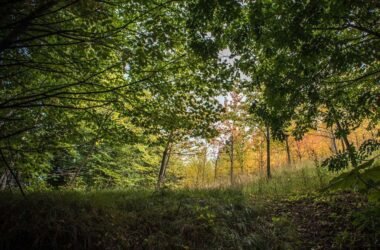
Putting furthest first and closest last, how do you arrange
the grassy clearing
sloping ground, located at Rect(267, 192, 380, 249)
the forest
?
sloping ground, located at Rect(267, 192, 380, 249)
the grassy clearing
the forest

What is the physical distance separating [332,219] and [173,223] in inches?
147

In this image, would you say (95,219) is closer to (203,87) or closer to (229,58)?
(203,87)

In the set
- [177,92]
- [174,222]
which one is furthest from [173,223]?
[177,92]

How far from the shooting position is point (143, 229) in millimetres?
4598

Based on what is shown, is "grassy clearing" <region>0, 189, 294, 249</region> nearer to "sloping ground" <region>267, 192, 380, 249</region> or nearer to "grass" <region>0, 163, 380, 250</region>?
"grass" <region>0, 163, 380, 250</region>

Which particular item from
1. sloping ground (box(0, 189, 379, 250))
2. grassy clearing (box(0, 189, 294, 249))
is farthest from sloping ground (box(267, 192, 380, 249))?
grassy clearing (box(0, 189, 294, 249))

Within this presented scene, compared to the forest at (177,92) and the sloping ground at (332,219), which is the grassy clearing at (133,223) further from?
the sloping ground at (332,219)

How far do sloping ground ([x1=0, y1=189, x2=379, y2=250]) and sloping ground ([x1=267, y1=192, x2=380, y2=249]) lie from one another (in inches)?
0.6

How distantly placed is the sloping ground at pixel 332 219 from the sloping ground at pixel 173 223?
0.05ft

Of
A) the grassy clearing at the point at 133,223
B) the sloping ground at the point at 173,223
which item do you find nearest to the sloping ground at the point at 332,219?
the sloping ground at the point at 173,223

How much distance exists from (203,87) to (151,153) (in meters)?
12.3

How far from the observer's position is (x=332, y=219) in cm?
524

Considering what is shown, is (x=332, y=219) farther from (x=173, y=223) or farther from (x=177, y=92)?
(x=177, y=92)

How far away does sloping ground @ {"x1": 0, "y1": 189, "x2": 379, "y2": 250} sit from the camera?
3.74 m
